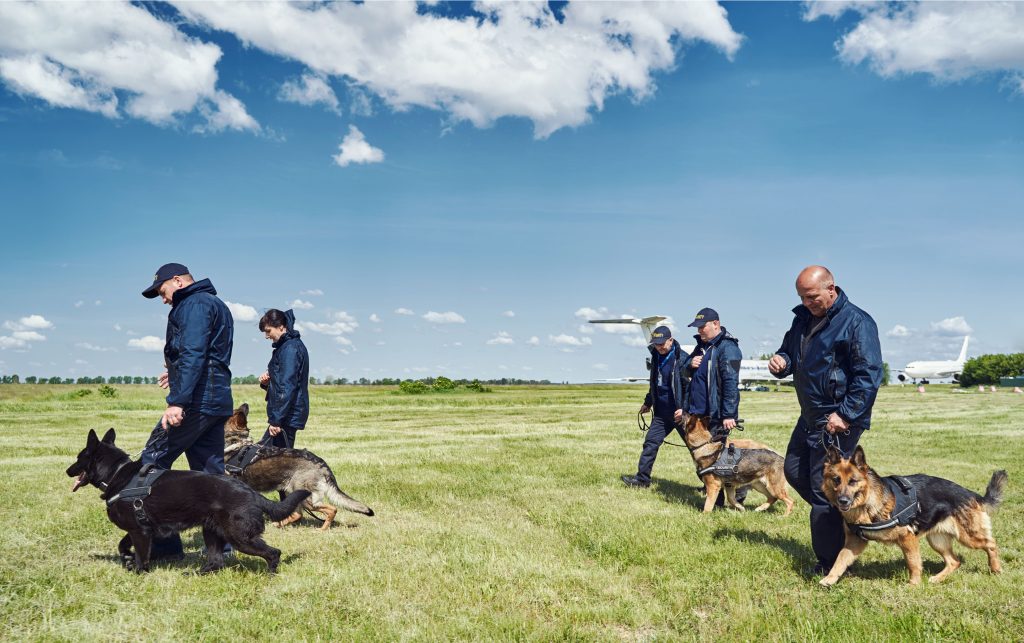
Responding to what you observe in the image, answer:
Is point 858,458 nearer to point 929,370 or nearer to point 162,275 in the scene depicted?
point 162,275

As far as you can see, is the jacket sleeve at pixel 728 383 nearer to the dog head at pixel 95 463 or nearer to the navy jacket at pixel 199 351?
the navy jacket at pixel 199 351

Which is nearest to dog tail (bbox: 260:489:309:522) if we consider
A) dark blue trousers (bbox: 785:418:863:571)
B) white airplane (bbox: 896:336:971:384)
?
dark blue trousers (bbox: 785:418:863:571)

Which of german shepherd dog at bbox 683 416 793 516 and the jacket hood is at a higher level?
the jacket hood

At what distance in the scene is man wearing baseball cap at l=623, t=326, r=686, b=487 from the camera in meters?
10.4

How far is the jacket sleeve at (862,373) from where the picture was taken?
5621 mm

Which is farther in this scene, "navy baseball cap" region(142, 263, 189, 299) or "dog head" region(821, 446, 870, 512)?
"navy baseball cap" region(142, 263, 189, 299)

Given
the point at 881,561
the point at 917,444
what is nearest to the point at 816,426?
the point at 881,561

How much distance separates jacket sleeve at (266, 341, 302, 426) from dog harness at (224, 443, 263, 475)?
0.38 meters

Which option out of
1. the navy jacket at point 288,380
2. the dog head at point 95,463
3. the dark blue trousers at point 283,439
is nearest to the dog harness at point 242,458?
the dark blue trousers at point 283,439

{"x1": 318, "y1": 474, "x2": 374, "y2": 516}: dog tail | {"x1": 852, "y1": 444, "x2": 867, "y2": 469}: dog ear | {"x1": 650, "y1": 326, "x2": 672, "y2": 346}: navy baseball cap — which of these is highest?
{"x1": 650, "y1": 326, "x2": 672, "y2": 346}: navy baseball cap

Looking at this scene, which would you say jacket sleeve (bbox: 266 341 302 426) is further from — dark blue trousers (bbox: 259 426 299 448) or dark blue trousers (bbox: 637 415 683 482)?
dark blue trousers (bbox: 637 415 683 482)

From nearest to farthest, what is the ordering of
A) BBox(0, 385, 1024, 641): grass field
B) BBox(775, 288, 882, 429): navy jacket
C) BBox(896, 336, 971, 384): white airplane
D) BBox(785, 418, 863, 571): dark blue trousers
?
BBox(0, 385, 1024, 641): grass field → BBox(775, 288, 882, 429): navy jacket → BBox(785, 418, 863, 571): dark blue trousers → BBox(896, 336, 971, 384): white airplane

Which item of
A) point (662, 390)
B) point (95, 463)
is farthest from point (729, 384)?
point (95, 463)

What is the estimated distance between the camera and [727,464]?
912 cm
